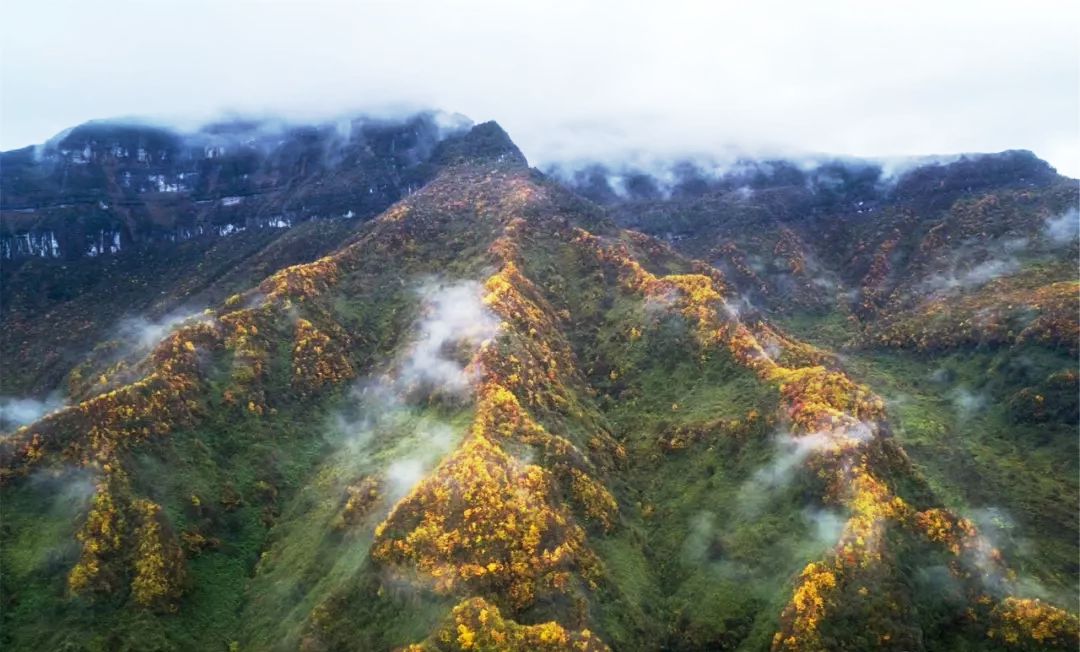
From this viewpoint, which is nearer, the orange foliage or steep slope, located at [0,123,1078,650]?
the orange foliage

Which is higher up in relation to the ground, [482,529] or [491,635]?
[482,529]

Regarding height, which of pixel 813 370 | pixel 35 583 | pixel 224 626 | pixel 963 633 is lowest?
pixel 224 626

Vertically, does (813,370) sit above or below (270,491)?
above

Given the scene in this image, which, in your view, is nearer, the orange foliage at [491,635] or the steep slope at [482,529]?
the orange foliage at [491,635]

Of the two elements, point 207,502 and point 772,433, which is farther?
point 772,433

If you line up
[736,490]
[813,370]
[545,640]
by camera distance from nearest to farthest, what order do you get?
[545,640] → [736,490] → [813,370]

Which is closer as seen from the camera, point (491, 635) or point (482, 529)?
point (491, 635)

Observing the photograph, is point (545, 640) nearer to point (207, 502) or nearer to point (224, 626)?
point (224, 626)

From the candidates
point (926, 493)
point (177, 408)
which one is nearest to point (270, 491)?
point (177, 408)
